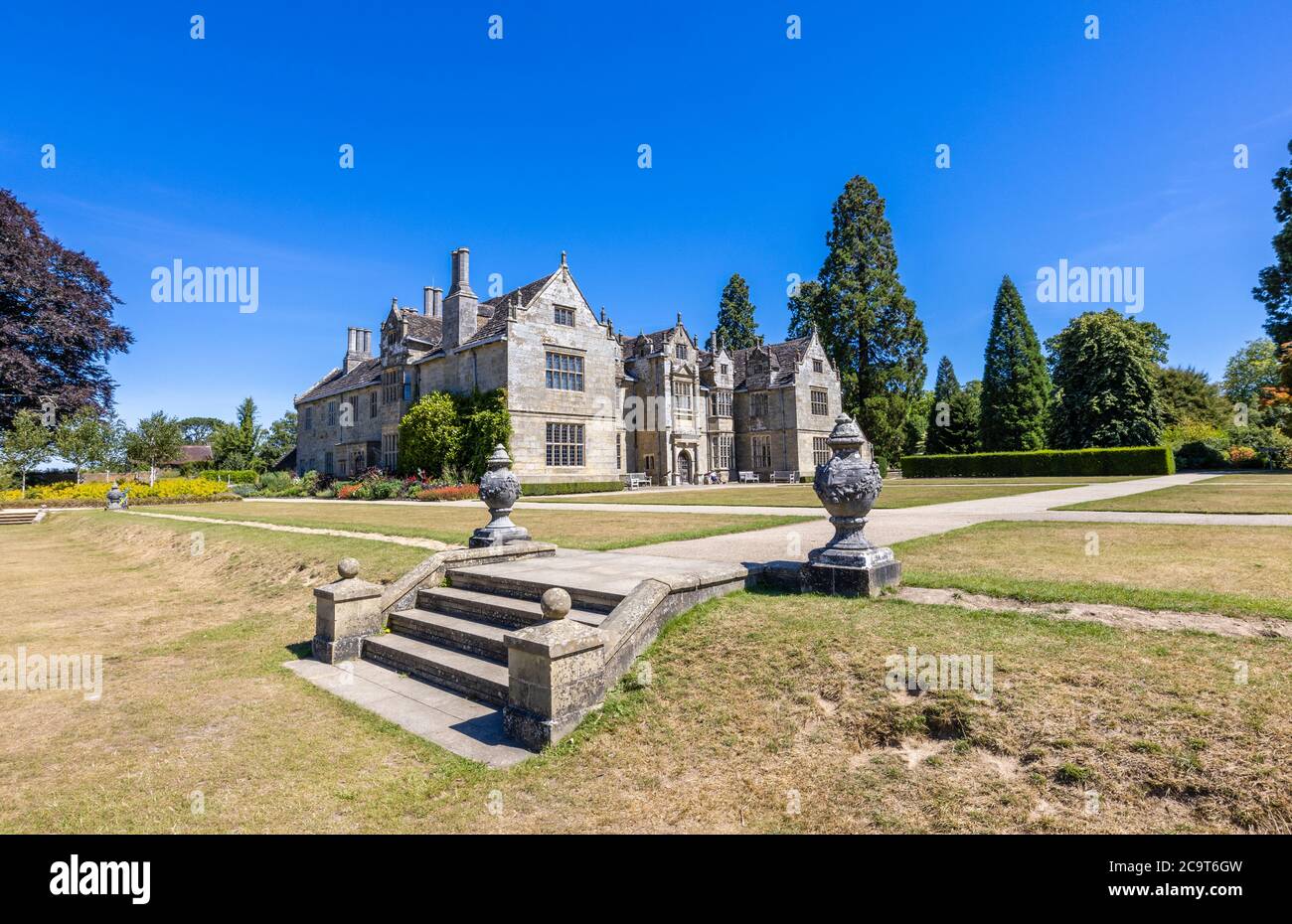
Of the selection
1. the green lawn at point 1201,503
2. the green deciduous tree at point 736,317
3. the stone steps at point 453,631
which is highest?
the green deciduous tree at point 736,317

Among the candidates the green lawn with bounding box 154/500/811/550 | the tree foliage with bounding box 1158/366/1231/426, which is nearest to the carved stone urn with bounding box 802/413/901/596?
the green lawn with bounding box 154/500/811/550

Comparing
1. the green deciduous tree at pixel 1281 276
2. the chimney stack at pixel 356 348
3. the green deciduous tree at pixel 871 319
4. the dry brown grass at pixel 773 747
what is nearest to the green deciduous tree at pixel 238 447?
the chimney stack at pixel 356 348

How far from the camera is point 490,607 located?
7.35m

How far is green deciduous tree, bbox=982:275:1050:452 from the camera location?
4975 cm

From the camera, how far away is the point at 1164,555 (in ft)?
26.3

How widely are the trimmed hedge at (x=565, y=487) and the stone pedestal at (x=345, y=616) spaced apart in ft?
73.5

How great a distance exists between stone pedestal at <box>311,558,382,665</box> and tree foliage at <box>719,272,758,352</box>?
54.3m

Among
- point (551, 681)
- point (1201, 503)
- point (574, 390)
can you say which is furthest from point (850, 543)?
point (574, 390)

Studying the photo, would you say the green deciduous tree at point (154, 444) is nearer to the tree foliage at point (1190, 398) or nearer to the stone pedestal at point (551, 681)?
the stone pedestal at point (551, 681)

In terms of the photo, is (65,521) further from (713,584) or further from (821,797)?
(821,797)

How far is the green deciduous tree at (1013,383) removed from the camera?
49.8 metres

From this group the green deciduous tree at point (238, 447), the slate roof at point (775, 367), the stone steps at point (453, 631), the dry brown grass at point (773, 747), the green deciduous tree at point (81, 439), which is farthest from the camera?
the green deciduous tree at point (238, 447)
